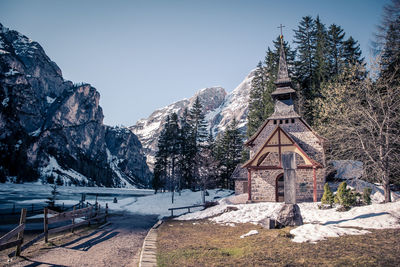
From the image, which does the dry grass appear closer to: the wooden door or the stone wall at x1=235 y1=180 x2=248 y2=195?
the wooden door

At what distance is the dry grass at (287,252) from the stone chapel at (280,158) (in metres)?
12.0

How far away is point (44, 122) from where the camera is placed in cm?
15212

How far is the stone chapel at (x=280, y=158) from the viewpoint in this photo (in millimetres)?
20269

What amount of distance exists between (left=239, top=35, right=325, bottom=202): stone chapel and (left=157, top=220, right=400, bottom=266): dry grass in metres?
12.0

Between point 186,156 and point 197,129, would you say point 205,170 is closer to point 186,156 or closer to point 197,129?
point 186,156

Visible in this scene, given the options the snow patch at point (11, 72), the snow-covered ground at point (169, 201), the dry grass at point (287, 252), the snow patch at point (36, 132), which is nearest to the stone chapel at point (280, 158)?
the dry grass at point (287, 252)

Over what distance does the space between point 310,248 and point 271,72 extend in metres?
38.0

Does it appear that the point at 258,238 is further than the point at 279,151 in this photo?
No

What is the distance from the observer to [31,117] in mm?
141500

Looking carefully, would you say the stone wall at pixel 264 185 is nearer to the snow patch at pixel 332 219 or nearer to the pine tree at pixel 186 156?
the snow patch at pixel 332 219

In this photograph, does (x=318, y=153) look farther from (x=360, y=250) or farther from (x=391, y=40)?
(x=360, y=250)

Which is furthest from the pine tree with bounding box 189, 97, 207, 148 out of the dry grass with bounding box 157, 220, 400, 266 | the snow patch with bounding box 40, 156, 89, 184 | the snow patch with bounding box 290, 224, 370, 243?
the snow patch with bounding box 40, 156, 89, 184

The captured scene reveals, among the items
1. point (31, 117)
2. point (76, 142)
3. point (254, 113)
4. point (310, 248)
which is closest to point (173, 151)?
A: point (254, 113)

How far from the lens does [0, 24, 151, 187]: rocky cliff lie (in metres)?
124
